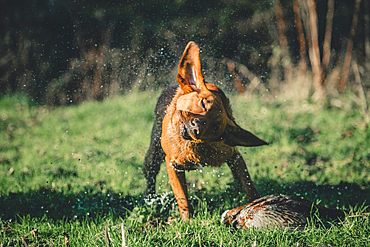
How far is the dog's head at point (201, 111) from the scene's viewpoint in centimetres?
234

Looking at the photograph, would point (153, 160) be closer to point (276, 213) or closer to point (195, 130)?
point (195, 130)

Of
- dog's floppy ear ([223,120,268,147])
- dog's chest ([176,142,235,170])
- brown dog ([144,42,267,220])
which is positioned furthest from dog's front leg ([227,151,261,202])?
dog's floppy ear ([223,120,268,147])

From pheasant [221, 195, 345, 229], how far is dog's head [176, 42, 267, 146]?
55 cm

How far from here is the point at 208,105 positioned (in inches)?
93.5

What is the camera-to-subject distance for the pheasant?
2.59m

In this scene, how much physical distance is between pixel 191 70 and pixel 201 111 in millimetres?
422

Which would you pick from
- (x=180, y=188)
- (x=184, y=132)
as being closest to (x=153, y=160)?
(x=180, y=188)

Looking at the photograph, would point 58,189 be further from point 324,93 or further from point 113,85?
point 324,93

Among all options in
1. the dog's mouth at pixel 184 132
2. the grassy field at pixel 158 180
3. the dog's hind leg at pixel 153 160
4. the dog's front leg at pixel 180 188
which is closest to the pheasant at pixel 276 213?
the grassy field at pixel 158 180

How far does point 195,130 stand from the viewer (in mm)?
2305

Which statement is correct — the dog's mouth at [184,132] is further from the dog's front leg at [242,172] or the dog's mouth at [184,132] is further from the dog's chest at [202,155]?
the dog's front leg at [242,172]

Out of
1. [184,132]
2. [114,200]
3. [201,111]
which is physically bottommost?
[114,200]

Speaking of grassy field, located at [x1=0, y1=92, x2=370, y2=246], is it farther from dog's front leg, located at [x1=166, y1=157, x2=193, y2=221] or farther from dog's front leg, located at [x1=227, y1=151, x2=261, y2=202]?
dog's front leg, located at [x1=227, y1=151, x2=261, y2=202]

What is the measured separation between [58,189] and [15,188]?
0.52 meters
